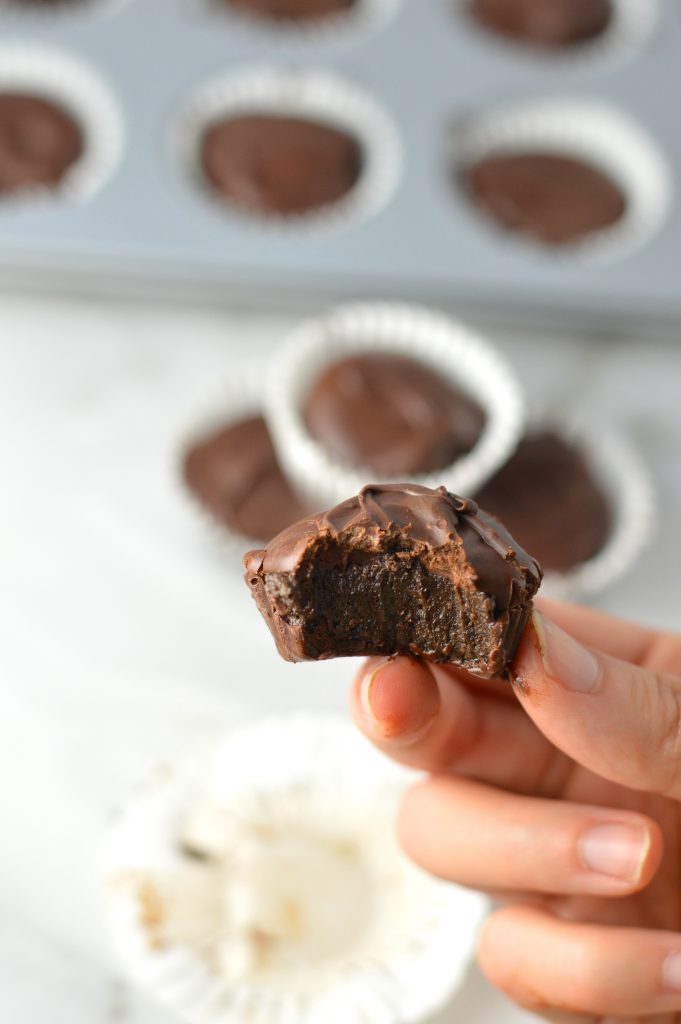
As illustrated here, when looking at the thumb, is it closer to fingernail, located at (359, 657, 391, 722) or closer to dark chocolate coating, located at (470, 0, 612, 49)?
fingernail, located at (359, 657, 391, 722)

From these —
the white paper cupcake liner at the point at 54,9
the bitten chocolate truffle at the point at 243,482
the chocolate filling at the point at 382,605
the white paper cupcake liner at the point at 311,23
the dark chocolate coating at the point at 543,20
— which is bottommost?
the bitten chocolate truffle at the point at 243,482

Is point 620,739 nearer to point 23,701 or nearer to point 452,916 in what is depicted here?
point 452,916

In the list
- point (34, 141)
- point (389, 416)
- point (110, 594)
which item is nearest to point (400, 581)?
point (389, 416)

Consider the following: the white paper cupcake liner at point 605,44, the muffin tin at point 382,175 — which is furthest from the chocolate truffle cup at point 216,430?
the white paper cupcake liner at point 605,44

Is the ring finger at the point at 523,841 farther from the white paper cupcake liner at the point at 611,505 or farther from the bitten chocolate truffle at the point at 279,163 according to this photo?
the bitten chocolate truffle at the point at 279,163

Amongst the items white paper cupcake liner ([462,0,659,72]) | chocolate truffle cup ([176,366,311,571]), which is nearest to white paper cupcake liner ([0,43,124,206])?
chocolate truffle cup ([176,366,311,571])

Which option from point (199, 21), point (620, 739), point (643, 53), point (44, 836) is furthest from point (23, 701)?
point (643, 53)
